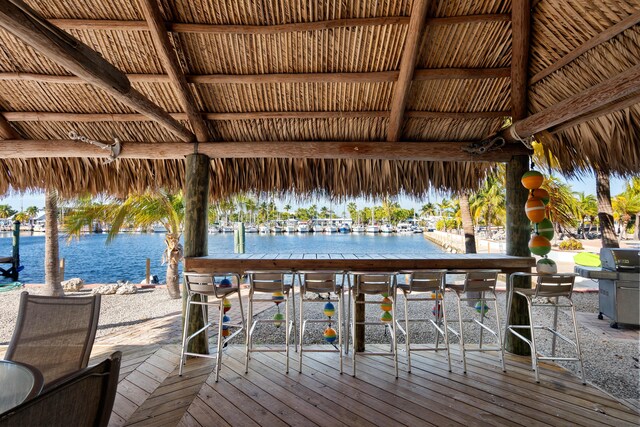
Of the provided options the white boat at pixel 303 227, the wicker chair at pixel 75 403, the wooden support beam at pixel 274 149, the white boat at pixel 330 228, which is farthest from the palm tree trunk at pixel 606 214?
the white boat at pixel 330 228

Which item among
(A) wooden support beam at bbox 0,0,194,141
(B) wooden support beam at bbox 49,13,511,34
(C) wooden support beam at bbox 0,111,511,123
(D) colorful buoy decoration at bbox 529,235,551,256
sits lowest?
(D) colorful buoy decoration at bbox 529,235,551,256

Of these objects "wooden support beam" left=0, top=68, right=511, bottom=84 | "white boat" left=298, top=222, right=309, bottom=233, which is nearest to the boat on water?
"white boat" left=298, top=222, right=309, bottom=233

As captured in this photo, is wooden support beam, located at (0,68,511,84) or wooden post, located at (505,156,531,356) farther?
wooden post, located at (505,156,531,356)

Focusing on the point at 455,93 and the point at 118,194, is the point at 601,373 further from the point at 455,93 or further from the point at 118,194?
the point at 118,194

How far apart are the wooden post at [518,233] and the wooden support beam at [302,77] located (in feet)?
3.00

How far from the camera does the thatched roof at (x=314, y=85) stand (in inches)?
94.6

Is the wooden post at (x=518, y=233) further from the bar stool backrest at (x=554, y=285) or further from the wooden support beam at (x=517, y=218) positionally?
the bar stool backrest at (x=554, y=285)

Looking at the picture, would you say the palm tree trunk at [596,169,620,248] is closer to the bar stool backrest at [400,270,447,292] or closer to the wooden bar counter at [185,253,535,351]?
the wooden bar counter at [185,253,535,351]

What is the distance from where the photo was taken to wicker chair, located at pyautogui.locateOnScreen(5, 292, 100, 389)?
1635mm

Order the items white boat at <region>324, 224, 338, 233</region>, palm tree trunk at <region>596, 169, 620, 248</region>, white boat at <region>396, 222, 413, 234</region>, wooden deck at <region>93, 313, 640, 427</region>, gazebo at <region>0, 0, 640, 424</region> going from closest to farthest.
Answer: wooden deck at <region>93, 313, 640, 427</region> < gazebo at <region>0, 0, 640, 424</region> < palm tree trunk at <region>596, 169, 620, 248</region> < white boat at <region>324, 224, 338, 233</region> < white boat at <region>396, 222, 413, 234</region>

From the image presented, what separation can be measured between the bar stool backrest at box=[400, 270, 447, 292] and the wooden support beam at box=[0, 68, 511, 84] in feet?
5.38

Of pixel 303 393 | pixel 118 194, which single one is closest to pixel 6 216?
pixel 118 194

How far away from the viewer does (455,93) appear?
297cm

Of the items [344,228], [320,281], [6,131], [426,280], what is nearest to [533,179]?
[426,280]
